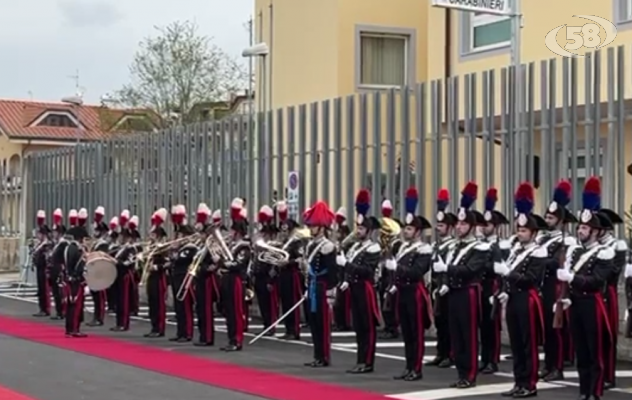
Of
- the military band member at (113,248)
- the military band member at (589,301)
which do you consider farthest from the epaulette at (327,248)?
the military band member at (113,248)

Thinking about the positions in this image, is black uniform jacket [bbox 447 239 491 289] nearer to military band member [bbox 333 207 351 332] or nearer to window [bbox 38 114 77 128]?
military band member [bbox 333 207 351 332]

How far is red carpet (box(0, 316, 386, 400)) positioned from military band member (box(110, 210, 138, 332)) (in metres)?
1.00

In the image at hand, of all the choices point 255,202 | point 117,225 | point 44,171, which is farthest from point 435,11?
point 44,171

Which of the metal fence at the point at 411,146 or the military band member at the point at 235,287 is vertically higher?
the metal fence at the point at 411,146

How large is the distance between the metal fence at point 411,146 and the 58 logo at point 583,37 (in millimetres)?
3184

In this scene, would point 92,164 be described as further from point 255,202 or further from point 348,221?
point 348,221

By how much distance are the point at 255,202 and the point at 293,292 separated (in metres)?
4.73

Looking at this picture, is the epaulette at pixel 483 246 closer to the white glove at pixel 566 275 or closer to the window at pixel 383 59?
the white glove at pixel 566 275

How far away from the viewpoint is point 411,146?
793 inches

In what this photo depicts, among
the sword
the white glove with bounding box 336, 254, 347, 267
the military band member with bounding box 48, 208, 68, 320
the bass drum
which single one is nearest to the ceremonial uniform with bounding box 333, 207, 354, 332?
the sword

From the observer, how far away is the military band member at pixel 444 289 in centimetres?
1458

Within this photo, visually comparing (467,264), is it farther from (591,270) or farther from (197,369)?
(197,369)

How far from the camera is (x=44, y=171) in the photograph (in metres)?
34.0

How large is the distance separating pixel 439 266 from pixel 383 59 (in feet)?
53.9
